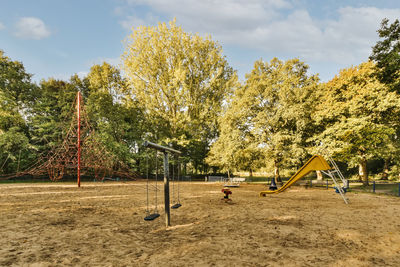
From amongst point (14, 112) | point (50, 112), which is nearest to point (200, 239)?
point (14, 112)

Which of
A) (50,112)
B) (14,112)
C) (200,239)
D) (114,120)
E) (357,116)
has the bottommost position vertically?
(200,239)

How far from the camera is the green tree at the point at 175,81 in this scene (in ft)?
97.1

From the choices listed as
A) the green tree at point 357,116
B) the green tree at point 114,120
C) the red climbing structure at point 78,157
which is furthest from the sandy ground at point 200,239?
the green tree at point 114,120

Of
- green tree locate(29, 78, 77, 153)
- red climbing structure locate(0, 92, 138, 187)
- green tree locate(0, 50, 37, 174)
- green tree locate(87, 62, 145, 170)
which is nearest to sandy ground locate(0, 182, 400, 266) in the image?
red climbing structure locate(0, 92, 138, 187)

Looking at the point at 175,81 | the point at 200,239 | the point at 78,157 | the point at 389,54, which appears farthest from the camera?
the point at 175,81

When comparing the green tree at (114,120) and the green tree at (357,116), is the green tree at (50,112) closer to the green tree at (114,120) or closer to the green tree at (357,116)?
the green tree at (114,120)

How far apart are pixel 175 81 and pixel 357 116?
1993 centimetres

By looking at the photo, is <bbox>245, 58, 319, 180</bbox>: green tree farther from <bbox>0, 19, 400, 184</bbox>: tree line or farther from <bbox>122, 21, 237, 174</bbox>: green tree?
<bbox>122, 21, 237, 174</bbox>: green tree

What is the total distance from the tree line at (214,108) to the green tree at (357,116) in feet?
0.31

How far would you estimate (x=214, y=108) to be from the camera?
30953 millimetres

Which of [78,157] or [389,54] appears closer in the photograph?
[389,54]

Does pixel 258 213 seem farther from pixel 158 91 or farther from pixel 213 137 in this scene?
pixel 213 137

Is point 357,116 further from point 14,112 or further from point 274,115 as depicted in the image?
point 14,112

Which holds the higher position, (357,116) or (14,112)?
(14,112)
